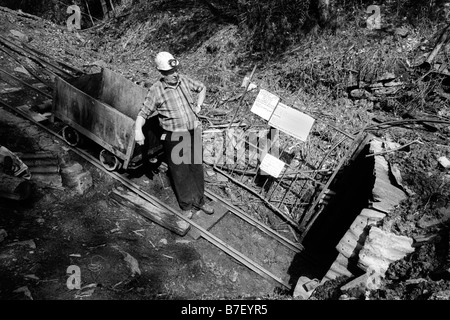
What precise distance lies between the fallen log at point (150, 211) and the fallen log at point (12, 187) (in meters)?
1.51

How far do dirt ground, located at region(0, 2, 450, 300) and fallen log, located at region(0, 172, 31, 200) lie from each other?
0.64 feet

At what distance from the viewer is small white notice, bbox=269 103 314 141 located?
619 cm

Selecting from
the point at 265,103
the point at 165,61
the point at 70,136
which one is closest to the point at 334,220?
the point at 265,103

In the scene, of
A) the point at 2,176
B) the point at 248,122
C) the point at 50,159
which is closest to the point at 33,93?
the point at 50,159

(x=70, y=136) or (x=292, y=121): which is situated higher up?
(x=292, y=121)

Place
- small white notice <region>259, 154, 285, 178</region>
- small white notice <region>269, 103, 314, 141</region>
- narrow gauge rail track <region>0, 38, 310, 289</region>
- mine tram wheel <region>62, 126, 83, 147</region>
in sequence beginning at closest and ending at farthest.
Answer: narrow gauge rail track <region>0, 38, 310, 289</region>
small white notice <region>269, 103, 314, 141</region>
small white notice <region>259, 154, 285, 178</region>
mine tram wheel <region>62, 126, 83, 147</region>

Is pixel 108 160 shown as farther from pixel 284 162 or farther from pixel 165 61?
pixel 284 162

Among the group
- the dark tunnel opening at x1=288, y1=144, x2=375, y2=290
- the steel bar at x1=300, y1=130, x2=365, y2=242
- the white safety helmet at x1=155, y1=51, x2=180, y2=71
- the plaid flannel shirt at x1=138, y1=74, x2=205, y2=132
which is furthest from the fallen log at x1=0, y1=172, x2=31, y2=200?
the steel bar at x1=300, y1=130, x2=365, y2=242

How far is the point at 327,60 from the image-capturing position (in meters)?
9.01

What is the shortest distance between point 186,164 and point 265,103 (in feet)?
6.32

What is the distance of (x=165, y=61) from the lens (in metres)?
5.20

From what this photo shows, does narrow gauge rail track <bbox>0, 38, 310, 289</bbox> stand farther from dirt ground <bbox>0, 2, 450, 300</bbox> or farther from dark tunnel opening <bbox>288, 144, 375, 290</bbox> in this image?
dark tunnel opening <bbox>288, 144, 375, 290</bbox>
